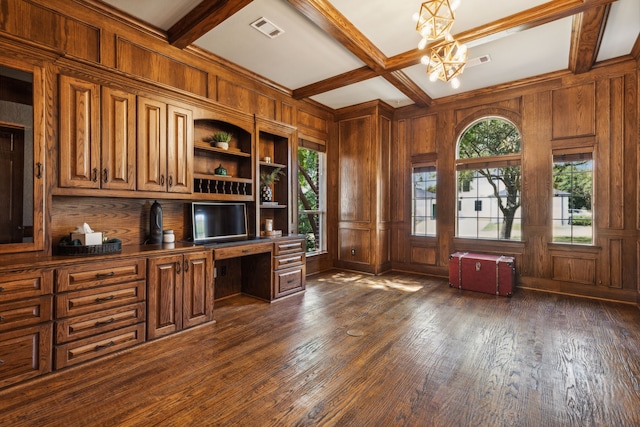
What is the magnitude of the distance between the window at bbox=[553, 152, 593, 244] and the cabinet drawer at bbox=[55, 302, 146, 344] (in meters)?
5.51

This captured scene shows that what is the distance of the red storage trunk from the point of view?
4422 mm

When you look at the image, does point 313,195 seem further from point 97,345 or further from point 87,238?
point 97,345

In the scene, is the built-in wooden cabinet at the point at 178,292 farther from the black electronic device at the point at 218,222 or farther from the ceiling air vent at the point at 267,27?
the ceiling air vent at the point at 267,27

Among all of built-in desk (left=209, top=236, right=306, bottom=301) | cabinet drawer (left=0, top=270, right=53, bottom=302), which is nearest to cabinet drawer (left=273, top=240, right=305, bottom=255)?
built-in desk (left=209, top=236, right=306, bottom=301)

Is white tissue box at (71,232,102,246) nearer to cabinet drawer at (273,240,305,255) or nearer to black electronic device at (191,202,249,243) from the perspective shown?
black electronic device at (191,202,249,243)

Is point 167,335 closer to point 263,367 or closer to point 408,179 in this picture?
point 263,367

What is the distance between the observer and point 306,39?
360 cm

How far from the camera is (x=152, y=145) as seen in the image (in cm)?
318

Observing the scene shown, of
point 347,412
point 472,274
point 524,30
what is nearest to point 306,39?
point 524,30

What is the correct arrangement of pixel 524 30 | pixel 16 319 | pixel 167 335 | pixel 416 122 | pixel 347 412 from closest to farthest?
1. pixel 347 412
2. pixel 16 319
3. pixel 167 335
4. pixel 524 30
5. pixel 416 122

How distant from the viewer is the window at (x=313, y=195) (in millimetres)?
6077

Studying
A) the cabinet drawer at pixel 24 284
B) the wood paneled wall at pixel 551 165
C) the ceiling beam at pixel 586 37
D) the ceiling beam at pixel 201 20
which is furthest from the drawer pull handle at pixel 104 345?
the ceiling beam at pixel 586 37

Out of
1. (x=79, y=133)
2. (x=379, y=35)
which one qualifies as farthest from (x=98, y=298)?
(x=379, y=35)

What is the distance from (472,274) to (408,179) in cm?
213
